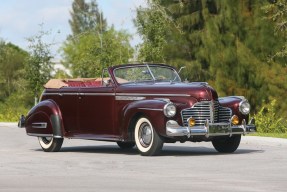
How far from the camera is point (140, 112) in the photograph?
1673 centimetres

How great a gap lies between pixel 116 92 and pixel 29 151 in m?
2.93

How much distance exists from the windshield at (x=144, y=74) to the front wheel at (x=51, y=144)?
6.95 feet

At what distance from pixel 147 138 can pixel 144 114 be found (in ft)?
1.60

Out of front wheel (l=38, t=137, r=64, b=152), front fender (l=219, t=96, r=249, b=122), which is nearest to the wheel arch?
front fender (l=219, t=96, r=249, b=122)

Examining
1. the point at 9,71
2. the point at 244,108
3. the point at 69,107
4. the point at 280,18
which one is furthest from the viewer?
the point at 9,71

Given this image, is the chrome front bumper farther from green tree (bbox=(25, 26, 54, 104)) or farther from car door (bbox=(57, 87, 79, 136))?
green tree (bbox=(25, 26, 54, 104))

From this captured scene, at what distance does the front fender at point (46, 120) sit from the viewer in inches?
731

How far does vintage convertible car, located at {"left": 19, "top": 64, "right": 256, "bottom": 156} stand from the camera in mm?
16469

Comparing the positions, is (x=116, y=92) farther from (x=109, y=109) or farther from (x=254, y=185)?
(x=254, y=185)

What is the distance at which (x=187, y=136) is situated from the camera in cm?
1630

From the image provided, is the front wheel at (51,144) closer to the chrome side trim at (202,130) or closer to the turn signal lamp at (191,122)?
the chrome side trim at (202,130)

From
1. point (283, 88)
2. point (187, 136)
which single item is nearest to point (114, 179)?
point (187, 136)

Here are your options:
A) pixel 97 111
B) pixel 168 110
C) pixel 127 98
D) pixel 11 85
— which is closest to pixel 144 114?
pixel 168 110

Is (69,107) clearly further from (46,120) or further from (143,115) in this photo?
(143,115)
